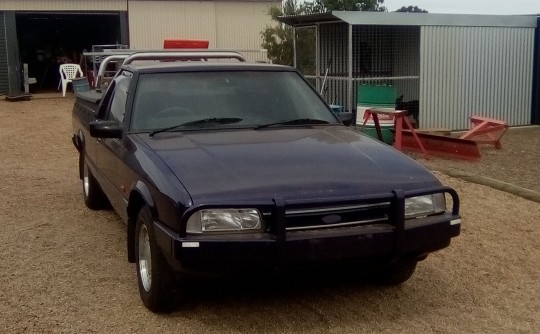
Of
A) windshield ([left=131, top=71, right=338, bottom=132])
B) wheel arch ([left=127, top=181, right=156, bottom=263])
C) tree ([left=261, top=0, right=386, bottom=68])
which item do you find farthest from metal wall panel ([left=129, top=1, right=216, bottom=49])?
wheel arch ([left=127, top=181, right=156, bottom=263])

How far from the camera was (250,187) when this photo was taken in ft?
14.4

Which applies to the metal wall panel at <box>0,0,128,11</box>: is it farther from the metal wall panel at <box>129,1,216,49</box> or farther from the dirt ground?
the dirt ground

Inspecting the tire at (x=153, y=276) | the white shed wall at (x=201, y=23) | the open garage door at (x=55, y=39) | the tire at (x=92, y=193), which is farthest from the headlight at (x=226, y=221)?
the open garage door at (x=55, y=39)

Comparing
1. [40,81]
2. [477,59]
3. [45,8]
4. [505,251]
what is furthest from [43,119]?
[505,251]

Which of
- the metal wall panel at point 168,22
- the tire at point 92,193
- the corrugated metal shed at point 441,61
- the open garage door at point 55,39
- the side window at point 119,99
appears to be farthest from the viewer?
the open garage door at point 55,39

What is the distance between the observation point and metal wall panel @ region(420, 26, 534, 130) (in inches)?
556

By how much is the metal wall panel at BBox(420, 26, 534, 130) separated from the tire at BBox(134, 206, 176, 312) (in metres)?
9.86

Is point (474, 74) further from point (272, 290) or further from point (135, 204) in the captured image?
point (135, 204)

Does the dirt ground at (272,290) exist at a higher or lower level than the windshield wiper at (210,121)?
lower

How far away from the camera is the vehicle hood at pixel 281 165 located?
174 inches

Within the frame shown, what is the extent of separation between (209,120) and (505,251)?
274 cm

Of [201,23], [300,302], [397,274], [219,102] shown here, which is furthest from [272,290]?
[201,23]

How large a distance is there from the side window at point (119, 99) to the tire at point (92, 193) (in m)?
1.41

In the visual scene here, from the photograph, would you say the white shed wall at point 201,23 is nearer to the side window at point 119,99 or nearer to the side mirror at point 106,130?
the side window at point 119,99
